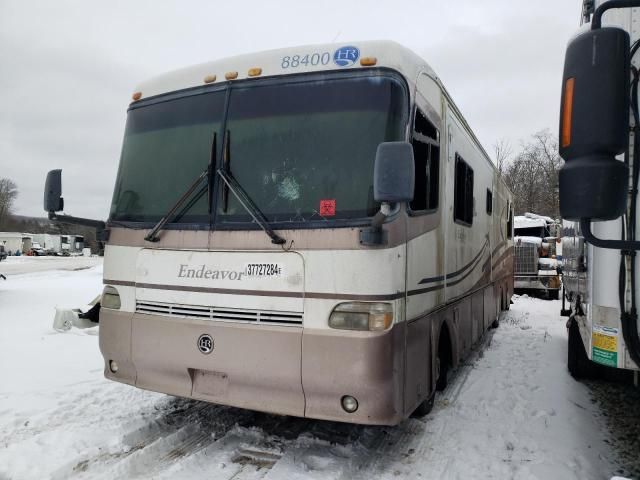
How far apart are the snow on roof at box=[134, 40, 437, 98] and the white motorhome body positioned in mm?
14

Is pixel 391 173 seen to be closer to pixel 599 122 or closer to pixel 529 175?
pixel 599 122

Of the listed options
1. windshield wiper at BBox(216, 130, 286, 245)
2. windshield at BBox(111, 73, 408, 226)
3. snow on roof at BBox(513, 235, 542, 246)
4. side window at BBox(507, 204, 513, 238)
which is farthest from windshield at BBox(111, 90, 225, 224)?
snow on roof at BBox(513, 235, 542, 246)

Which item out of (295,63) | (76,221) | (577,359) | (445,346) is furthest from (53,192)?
(577,359)

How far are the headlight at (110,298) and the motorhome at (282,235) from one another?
0.02m

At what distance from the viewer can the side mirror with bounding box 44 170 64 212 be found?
14.5ft

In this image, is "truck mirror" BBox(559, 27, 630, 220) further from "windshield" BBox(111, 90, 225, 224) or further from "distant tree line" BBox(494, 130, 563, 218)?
"distant tree line" BBox(494, 130, 563, 218)

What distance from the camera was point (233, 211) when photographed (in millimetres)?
3861

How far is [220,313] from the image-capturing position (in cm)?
382

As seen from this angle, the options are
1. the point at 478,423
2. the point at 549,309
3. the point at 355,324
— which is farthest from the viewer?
the point at 549,309

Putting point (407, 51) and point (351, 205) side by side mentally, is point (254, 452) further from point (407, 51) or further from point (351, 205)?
point (407, 51)

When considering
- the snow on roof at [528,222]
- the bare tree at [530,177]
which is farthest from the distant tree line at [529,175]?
the snow on roof at [528,222]

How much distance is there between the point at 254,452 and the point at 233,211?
1.91 metres

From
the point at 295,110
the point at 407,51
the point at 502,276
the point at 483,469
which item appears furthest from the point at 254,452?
the point at 502,276

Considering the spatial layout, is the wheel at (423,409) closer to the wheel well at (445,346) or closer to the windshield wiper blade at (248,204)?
the wheel well at (445,346)
